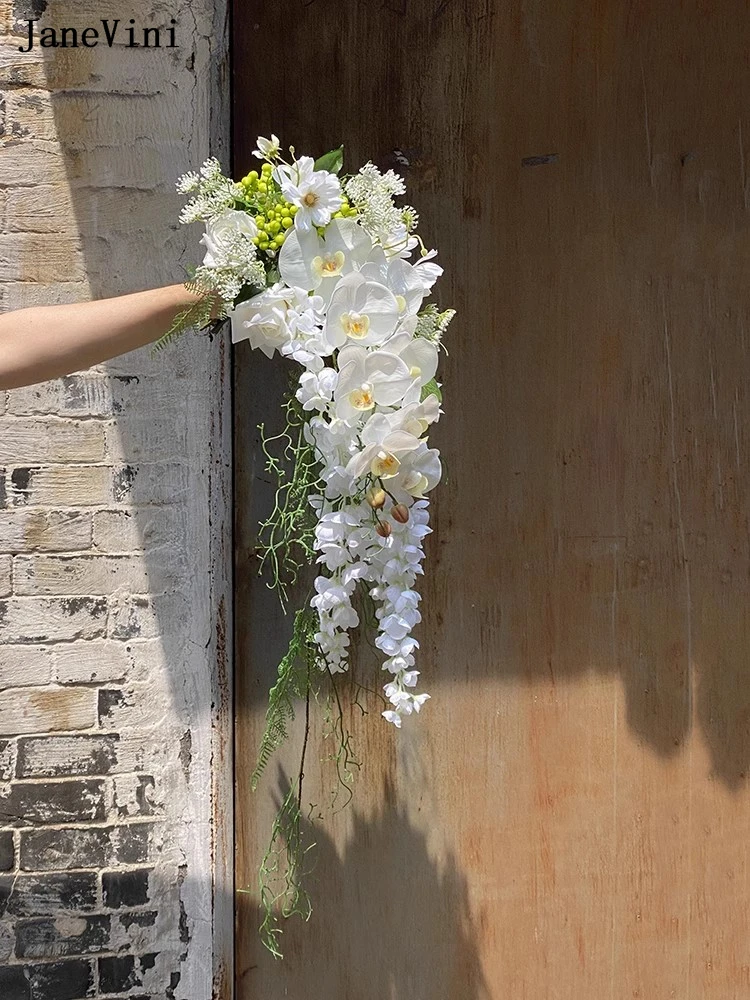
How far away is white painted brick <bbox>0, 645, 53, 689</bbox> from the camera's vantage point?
6.11 ft

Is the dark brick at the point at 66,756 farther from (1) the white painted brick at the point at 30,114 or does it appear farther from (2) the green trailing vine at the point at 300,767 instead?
(1) the white painted brick at the point at 30,114

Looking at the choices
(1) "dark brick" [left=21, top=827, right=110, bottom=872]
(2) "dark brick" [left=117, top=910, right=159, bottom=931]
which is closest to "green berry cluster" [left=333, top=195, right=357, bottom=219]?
(1) "dark brick" [left=21, top=827, right=110, bottom=872]

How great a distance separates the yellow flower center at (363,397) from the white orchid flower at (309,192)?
23cm

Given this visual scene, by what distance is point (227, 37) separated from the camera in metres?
1.91

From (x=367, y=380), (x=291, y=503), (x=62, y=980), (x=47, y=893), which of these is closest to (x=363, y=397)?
(x=367, y=380)

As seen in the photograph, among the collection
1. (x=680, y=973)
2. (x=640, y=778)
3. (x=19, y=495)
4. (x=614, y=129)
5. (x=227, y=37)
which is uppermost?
(x=227, y=37)

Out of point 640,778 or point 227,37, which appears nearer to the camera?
point 227,37

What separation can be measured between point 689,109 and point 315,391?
4.06 ft

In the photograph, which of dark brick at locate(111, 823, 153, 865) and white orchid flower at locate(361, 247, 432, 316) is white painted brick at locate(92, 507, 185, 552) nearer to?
dark brick at locate(111, 823, 153, 865)

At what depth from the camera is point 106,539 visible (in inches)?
74.3

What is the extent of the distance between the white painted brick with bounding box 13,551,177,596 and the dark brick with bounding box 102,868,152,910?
1.87 feet

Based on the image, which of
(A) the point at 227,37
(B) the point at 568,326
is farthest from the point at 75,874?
(A) the point at 227,37

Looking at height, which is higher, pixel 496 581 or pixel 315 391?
pixel 315 391

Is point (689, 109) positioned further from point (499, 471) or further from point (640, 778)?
point (640, 778)
